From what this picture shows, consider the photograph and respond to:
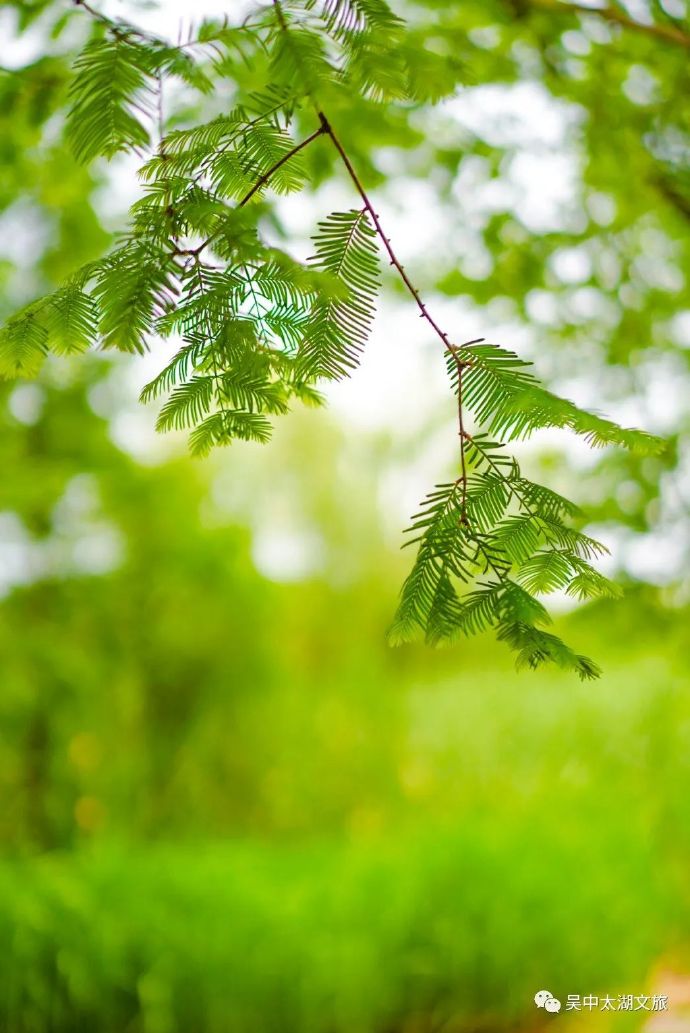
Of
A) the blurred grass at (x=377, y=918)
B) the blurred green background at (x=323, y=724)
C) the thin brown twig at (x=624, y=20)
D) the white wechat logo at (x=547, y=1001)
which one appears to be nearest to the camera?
the thin brown twig at (x=624, y=20)

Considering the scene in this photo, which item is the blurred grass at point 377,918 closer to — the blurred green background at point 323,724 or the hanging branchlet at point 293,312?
the blurred green background at point 323,724

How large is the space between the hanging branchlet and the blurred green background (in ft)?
2.12

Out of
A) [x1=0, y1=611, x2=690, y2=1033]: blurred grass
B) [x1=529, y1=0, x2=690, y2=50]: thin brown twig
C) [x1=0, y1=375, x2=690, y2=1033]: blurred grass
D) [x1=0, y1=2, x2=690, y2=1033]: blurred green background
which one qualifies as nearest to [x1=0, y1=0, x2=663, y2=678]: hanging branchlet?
[x1=0, y1=2, x2=690, y2=1033]: blurred green background

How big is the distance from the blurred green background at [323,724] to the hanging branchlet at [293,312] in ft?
2.12

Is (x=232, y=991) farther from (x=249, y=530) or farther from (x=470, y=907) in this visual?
(x=249, y=530)

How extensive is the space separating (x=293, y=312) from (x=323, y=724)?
3.69m

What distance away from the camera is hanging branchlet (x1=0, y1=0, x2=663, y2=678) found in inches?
24.2

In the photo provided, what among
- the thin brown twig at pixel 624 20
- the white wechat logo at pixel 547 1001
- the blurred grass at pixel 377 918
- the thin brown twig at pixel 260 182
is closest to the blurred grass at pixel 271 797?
the blurred grass at pixel 377 918

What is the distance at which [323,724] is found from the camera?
13.6 ft

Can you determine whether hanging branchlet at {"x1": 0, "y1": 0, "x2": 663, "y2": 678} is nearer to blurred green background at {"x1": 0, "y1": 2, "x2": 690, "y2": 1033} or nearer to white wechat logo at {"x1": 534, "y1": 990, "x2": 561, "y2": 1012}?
blurred green background at {"x1": 0, "y1": 2, "x2": 690, "y2": 1033}

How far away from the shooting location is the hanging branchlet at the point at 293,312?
614 millimetres

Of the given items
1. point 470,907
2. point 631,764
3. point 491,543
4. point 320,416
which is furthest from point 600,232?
point 320,416

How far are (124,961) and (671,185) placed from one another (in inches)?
89.8

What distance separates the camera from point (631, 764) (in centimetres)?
392
